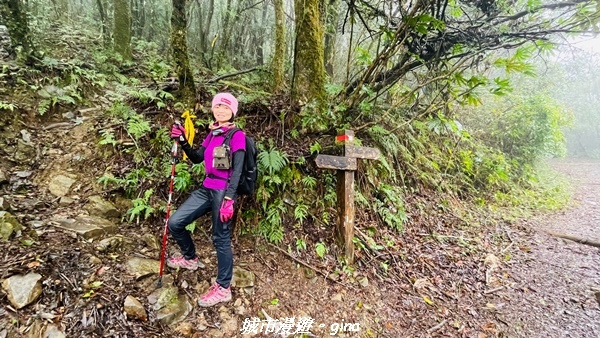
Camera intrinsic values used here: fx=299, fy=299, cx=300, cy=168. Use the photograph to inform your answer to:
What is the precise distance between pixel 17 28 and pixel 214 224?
5660 millimetres

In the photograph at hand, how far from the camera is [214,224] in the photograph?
370 centimetres

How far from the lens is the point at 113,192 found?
466 cm

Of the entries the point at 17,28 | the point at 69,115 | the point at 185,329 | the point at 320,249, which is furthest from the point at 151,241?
the point at 17,28

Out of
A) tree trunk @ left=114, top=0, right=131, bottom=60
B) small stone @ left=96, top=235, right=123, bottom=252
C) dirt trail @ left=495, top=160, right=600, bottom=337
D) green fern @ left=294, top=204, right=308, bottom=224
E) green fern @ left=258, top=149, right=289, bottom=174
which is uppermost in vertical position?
tree trunk @ left=114, top=0, right=131, bottom=60

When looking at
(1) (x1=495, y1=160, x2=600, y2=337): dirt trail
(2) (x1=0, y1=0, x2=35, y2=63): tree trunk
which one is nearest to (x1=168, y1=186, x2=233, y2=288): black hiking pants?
(1) (x1=495, y1=160, x2=600, y2=337): dirt trail

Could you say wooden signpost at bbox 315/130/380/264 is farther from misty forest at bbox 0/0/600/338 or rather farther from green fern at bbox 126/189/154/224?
green fern at bbox 126/189/154/224

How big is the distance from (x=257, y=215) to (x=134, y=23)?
10.8 m

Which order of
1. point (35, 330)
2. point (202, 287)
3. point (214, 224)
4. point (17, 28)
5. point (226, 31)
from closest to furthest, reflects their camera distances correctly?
point (35, 330)
point (214, 224)
point (202, 287)
point (17, 28)
point (226, 31)

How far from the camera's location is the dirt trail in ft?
15.1

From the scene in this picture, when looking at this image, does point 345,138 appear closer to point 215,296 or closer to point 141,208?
point 215,296

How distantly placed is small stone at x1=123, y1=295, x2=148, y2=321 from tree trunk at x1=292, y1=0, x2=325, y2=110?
14.0 ft

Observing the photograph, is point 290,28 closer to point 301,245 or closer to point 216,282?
point 301,245

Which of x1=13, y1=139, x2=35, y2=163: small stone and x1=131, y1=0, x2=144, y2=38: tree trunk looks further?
Answer: x1=131, y1=0, x2=144, y2=38: tree trunk

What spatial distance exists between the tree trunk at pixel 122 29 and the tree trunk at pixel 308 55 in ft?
17.4
